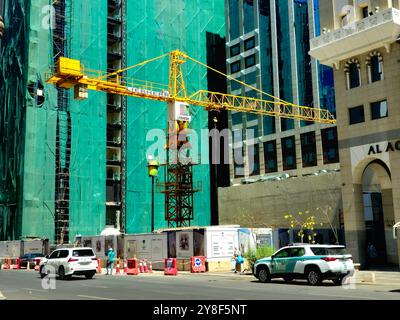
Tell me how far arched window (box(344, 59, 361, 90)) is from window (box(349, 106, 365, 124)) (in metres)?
1.56

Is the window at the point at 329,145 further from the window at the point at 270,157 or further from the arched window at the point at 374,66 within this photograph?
the arched window at the point at 374,66

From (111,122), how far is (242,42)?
80.6 feet

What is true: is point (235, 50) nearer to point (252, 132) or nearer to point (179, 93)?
point (252, 132)

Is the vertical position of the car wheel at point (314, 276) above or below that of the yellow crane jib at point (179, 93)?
below

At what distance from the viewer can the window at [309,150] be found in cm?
6982

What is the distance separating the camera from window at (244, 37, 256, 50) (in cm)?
7965

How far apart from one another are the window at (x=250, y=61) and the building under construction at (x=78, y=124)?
895 centimetres

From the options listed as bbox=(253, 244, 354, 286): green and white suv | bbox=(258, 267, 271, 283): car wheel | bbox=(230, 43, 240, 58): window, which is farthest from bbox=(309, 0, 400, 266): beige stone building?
bbox=(230, 43, 240, 58): window

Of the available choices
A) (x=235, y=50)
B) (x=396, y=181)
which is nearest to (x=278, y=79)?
(x=235, y=50)

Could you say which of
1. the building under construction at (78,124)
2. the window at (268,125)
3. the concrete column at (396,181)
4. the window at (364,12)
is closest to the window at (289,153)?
the window at (268,125)

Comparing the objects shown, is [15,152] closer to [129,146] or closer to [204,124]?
[129,146]

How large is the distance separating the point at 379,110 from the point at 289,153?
4002 cm

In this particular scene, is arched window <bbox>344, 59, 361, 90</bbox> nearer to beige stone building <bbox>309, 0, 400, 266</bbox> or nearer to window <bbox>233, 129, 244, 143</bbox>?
beige stone building <bbox>309, 0, 400, 266</bbox>

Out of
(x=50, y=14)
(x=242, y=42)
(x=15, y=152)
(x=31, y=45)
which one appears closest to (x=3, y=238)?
(x=15, y=152)
